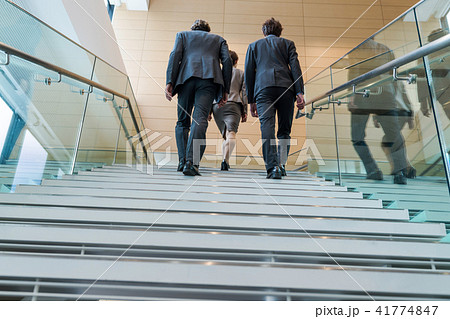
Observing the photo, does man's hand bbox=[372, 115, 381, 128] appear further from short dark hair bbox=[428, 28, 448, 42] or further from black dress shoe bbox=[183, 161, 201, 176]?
black dress shoe bbox=[183, 161, 201, 176]

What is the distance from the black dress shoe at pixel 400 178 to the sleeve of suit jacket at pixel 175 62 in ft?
6.13

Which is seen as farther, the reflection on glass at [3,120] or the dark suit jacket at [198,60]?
the dark suit jacket at [198,60]

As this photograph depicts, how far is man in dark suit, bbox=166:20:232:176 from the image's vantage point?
2656mm

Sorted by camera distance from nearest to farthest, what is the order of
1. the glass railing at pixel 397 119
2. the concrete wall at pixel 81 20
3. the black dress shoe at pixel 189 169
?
the glass railing at pixel 397 119
the black dress shoe at pixel 189 169
the concrete wall at pixel 81 20

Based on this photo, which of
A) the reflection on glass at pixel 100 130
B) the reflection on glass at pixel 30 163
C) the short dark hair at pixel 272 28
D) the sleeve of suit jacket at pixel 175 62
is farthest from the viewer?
the short dark hair at pixel 272 28

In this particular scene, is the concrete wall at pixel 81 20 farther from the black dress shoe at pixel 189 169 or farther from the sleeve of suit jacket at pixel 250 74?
the black dress shoe at pixel 189 169

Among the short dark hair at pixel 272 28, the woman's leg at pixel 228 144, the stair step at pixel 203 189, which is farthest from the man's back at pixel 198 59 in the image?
the stair step at pixel 203 189

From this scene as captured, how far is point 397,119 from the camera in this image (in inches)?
83.8

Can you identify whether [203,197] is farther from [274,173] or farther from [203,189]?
[274,173]

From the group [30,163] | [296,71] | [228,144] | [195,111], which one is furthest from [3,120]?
[296,71]

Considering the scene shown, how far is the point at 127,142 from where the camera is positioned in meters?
3.90

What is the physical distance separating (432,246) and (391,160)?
83 cm

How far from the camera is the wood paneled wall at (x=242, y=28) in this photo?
22.8 feet
